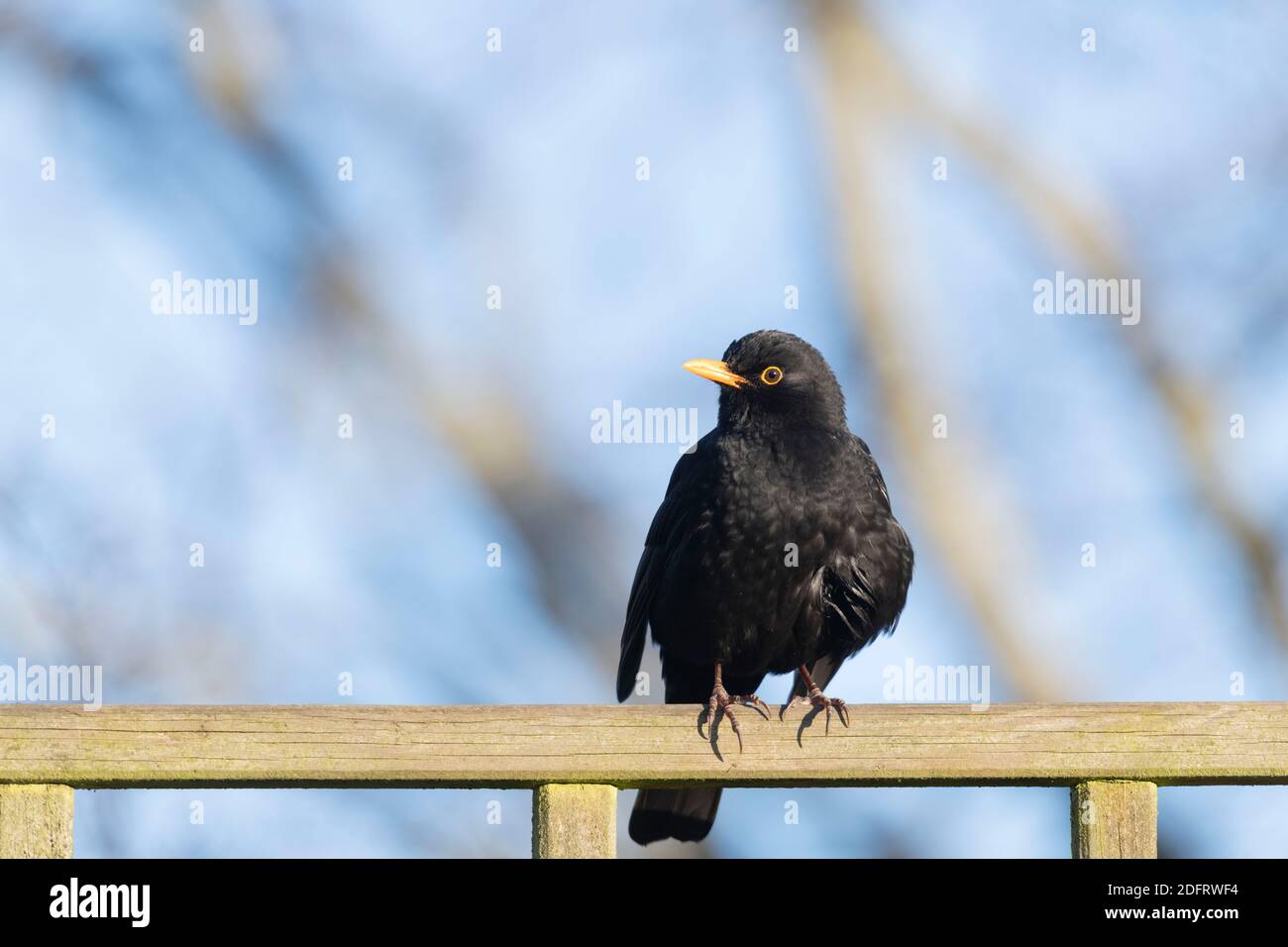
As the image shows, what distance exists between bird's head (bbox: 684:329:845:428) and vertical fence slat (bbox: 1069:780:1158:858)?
107 inches

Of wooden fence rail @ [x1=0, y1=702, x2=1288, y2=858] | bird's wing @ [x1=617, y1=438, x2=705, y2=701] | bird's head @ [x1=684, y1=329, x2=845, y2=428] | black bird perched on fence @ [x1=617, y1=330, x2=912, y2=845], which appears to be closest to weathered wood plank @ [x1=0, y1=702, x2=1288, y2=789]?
wooden fence rail @ [x1=0, y1=702, x2=1288, y2=858]

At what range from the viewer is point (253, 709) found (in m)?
2.88

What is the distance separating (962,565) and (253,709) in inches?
230

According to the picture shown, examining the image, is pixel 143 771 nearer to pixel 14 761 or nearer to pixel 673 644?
pixel 14 761

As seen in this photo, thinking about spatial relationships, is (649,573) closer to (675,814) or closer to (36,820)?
(675,814)

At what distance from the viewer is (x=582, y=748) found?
9.46 ft

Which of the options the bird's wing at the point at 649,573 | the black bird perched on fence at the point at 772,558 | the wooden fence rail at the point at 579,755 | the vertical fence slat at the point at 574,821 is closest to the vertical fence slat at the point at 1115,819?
the wooden fence rail at the point at 579,755

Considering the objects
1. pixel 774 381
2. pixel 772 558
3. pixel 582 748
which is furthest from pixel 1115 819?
pixel 774 381

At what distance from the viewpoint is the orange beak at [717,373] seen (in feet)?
18.7

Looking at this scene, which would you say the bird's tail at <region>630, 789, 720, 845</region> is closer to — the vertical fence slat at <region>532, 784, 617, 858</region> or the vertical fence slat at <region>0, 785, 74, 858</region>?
the vertical fence slat at <region>532, 784, 617, 858</region>

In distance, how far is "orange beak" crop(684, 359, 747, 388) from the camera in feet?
18.7

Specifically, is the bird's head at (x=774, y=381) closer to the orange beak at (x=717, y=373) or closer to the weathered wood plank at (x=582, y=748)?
the orange beak at (x=717, y=373)

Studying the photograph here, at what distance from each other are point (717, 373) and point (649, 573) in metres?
0.81
